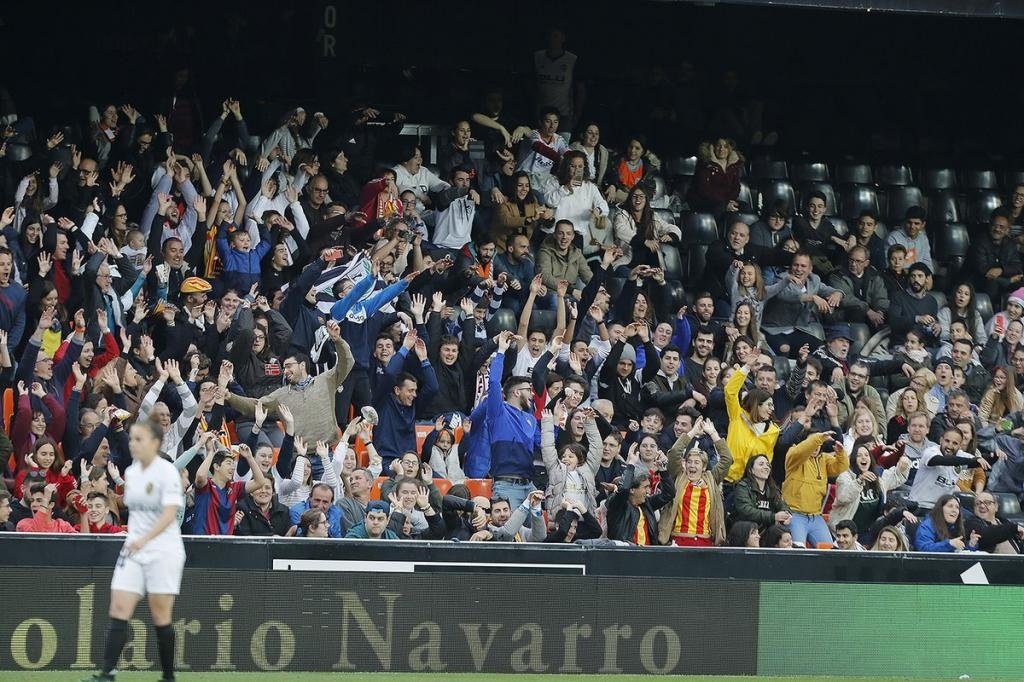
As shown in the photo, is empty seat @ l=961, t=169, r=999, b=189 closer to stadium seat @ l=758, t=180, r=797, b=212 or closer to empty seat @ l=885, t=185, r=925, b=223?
empty seat @ l=885, t=185, r=925, b=223

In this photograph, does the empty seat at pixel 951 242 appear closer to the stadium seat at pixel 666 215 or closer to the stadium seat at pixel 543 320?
the stadium seat at pixel 666 215

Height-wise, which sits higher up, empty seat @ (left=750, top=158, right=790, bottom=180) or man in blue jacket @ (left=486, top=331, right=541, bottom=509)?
empty seat @ (left=750, top=158, right=790, bottom=180)

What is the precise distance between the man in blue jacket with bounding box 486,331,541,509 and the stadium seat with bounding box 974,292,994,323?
6067 millimetres

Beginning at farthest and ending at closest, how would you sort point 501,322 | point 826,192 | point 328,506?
point 826,192
point 501,322
point 328,506

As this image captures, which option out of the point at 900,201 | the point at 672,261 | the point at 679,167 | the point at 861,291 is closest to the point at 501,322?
the point at 672,261

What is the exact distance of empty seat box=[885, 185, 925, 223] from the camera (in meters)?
19.3

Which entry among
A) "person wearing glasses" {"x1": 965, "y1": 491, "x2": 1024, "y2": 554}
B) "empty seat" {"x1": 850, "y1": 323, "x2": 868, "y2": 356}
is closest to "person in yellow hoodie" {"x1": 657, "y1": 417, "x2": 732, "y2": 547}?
"person wearing glasses" {"x1": 965, "y1": 491, "x2": 1024, "y2": 554}

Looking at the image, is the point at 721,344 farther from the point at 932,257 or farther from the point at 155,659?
the point at 155,659

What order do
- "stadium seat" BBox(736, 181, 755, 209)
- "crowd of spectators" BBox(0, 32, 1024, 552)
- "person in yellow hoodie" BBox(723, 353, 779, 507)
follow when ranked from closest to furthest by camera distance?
"crowd of spectators" BBox(0, 32, 1024, 552) → "person in yellow hoodie" BBox(723, 353, 779, 507) → "stadium seat" BBox(736, 181, 755, 209)

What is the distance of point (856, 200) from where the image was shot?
1934 centimetres

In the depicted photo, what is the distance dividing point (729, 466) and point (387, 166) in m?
5.68

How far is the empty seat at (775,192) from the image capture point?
1895 cm

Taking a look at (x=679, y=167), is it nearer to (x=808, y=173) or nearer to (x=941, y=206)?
(x=808, y=173)

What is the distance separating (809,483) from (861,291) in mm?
4181
